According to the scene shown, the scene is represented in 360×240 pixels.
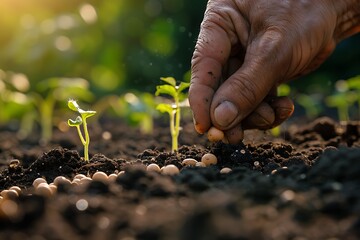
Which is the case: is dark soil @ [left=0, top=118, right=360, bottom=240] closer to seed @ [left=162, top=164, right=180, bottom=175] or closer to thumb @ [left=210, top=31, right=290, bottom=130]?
seed @ [left=162, top=164, right=180, bottom=175]

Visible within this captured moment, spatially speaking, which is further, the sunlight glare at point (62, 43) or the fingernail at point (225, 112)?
the sunlight glare at point (62, 43)

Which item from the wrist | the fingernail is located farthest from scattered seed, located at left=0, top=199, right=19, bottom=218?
the wrist

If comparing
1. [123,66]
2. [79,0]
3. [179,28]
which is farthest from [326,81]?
[79,0]

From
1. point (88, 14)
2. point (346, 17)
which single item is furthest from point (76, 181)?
point (88, 14)

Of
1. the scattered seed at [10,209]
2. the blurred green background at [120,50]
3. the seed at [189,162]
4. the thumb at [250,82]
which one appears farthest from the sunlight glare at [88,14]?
the scattered seed at [10,209]

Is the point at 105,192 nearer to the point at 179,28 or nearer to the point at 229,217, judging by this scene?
the point at 229,217

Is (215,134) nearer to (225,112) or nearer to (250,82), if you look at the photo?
(225,112)

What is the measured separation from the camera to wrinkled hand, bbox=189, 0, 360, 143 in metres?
2.55

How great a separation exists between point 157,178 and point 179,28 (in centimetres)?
591

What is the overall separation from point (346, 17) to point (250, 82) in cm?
94

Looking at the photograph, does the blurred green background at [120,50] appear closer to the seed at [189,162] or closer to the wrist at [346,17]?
the wrist at [346,17]

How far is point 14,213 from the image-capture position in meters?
1.48

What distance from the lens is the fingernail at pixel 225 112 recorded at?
2.48 m

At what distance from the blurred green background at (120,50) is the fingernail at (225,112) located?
182 inches
